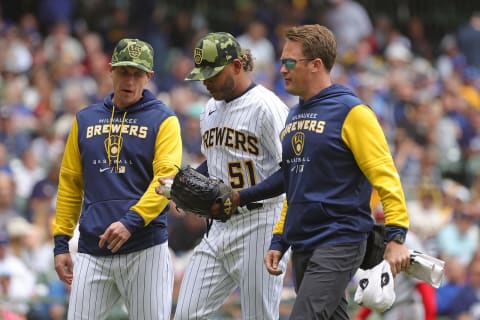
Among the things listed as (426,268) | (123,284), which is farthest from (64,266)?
(426,268)

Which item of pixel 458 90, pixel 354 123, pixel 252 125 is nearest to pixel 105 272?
pixel 252 125

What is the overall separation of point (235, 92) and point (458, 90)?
11603 mm

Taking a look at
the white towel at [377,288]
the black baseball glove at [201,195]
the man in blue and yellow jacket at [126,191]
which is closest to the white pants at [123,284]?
the man in blue and yellow jacket at [126,191]

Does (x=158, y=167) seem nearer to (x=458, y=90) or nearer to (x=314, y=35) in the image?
(x=314, y=35)

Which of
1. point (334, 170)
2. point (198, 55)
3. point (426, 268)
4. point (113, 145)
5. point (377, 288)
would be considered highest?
point (198, 55)

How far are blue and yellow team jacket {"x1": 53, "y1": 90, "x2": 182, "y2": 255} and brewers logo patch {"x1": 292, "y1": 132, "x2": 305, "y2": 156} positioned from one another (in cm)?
83

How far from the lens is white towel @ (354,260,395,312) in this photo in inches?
265

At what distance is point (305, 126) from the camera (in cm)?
675

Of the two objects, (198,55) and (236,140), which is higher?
(198,55)

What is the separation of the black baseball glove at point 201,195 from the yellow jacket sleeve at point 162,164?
4.8 inches

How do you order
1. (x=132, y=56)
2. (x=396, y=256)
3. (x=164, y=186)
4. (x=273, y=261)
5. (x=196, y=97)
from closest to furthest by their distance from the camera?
(x=396, y=256), (x=273, y=261), (x=164, y=186), (x=132, y=56), (x=196, y=97)

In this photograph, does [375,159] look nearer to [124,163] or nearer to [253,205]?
[253,205]

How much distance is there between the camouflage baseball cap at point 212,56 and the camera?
743cm

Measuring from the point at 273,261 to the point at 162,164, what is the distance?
926 mm
